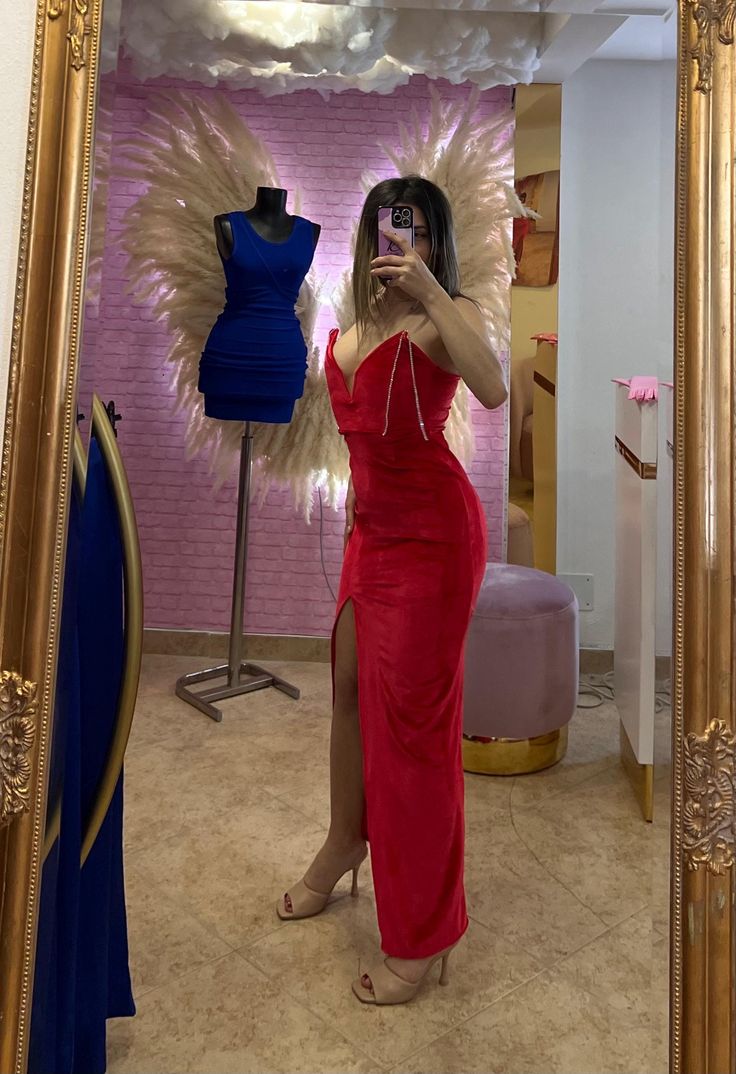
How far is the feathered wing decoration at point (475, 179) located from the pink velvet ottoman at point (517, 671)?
1.01 ft

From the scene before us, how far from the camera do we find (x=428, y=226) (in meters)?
1.05

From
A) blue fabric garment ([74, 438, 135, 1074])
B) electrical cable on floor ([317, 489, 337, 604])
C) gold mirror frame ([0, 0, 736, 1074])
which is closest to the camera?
gold mirror frame ([0, 0, 736, 1074])

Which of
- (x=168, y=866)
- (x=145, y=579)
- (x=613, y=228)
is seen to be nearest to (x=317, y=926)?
(x=168, y=866)

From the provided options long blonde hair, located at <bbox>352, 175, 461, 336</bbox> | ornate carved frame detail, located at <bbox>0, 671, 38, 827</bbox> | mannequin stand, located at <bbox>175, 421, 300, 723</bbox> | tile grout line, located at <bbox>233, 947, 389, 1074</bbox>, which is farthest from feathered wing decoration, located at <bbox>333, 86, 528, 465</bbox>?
tile grout line, located at <bbox>233, 947, 389, 1074</bbox>

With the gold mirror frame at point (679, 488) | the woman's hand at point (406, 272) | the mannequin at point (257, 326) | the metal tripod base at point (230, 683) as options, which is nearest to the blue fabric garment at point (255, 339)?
the mannequin at point (257, 326)

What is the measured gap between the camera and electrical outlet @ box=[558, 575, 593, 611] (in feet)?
3.42

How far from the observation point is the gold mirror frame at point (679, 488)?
896 millimetres

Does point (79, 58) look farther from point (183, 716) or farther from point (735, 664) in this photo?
point (735, 664)

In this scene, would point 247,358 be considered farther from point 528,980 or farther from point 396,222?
point 528,980

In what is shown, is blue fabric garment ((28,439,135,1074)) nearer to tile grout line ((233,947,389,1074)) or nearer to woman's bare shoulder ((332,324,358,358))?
tile grout line ((233,947,389,1074))

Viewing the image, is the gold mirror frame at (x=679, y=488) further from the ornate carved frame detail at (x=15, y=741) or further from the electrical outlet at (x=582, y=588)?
the electrical outlet at (x=582, y=588)

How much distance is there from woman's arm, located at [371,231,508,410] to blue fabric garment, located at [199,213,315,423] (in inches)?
4.9

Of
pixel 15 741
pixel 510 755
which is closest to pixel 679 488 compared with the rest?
pixel 510 755

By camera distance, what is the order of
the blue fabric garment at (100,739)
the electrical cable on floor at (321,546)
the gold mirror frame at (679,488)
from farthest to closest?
the electrical cable on floor at (321,546) → the blue fabric garment at (100,739) → the gold mirror frame at (679,488)
